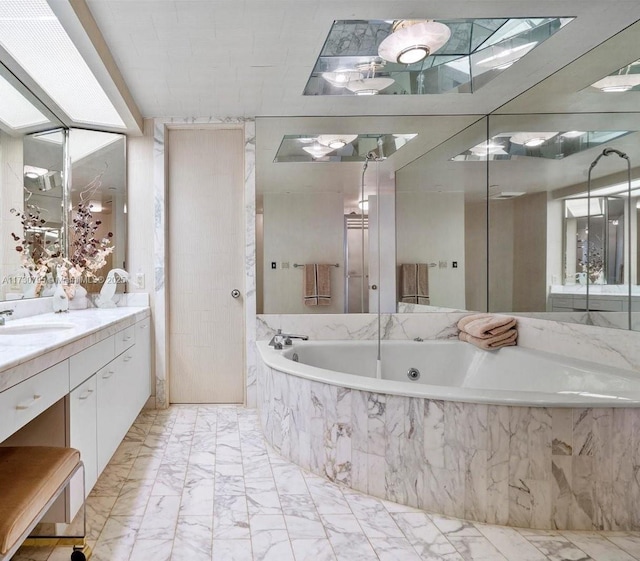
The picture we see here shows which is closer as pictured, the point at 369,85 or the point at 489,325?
the point at 369,85

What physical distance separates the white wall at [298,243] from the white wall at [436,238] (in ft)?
1.67

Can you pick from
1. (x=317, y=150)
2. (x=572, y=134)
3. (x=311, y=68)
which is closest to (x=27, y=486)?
(x=311, y=68)

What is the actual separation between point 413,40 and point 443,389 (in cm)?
178

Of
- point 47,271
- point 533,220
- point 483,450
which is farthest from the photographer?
point 533,220

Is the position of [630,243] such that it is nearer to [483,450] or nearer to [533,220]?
[533,220]

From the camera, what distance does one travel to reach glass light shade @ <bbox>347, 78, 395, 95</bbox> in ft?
8.80

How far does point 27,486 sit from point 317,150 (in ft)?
8.88

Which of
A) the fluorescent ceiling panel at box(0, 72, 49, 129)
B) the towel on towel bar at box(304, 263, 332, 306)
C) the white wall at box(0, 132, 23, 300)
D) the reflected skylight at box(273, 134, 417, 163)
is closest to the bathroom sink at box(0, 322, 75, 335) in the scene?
the white wall at box(0, 132, 23, 300)

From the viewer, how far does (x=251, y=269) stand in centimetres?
316

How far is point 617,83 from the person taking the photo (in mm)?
2115

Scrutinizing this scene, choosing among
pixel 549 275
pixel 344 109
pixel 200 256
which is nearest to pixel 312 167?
pixel 344 109

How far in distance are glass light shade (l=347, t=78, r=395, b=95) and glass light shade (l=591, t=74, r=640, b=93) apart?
3.83 ft

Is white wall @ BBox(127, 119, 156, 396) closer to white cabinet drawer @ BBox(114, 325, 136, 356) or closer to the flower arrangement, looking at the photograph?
the flower arrangement

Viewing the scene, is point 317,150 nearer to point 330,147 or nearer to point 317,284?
point 330,147
